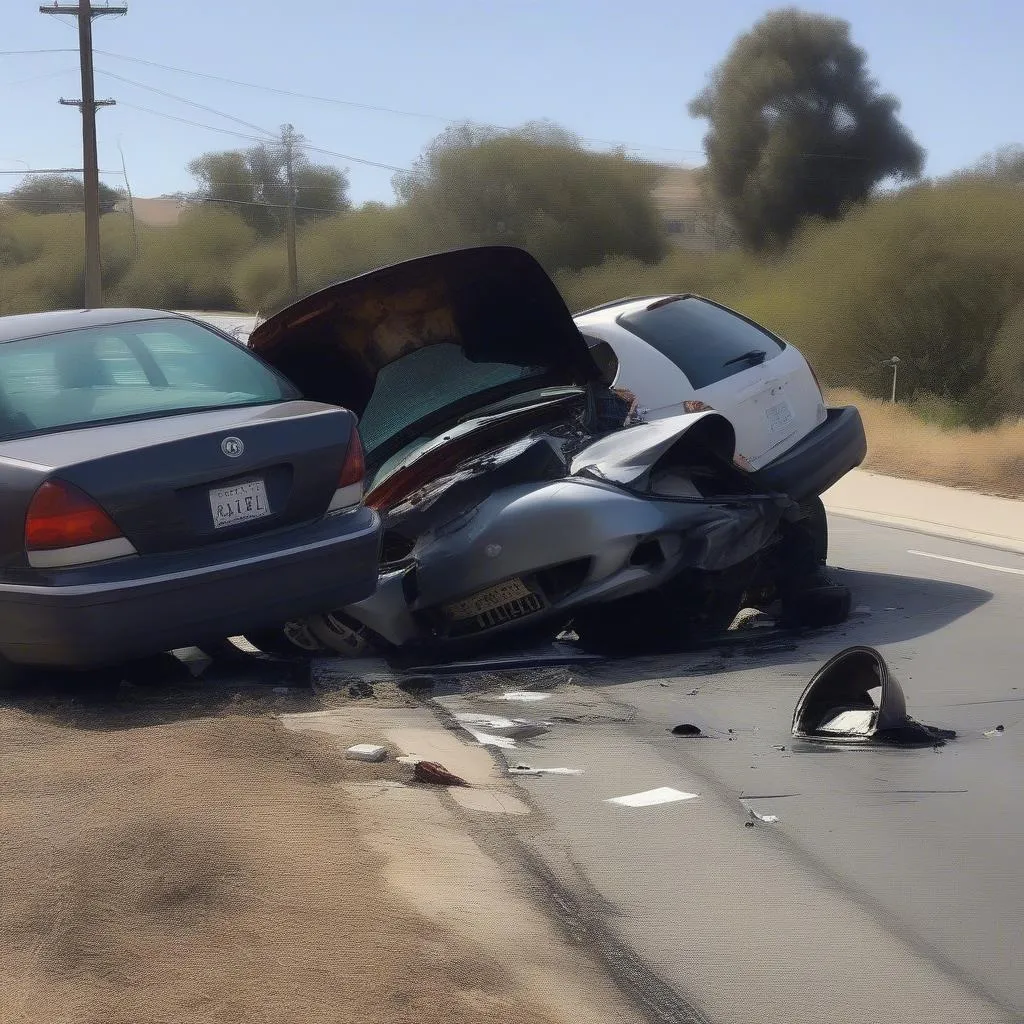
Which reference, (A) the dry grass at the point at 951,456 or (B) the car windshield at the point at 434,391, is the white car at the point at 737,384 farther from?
(A) the dry grass at the point at 951,456

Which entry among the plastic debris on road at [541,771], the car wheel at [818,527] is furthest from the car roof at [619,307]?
the plastic debris on road at [541,771]

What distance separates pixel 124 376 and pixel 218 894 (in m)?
3.18

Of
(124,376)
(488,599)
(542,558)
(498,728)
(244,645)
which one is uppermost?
(124,376)

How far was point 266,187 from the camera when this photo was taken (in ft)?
284

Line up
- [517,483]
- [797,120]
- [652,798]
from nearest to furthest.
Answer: [652,798], [517,483], [797,120]

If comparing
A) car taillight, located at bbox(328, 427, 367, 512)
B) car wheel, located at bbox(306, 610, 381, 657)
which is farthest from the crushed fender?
car wheel, located at bbox(306, 610, 381, 657)

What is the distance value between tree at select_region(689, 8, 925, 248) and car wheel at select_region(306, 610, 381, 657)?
47.5 m

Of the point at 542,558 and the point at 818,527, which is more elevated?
the point at 542,558

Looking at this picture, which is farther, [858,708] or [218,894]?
[858,708]

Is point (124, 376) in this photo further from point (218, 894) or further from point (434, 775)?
point (218, 894)

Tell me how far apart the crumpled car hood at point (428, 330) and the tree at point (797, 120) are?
46137 mm

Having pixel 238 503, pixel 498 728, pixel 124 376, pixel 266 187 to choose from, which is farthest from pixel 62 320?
pixel 266 187

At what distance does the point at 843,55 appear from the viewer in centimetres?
5734

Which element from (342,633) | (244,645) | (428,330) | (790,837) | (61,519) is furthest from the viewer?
(428,330)
